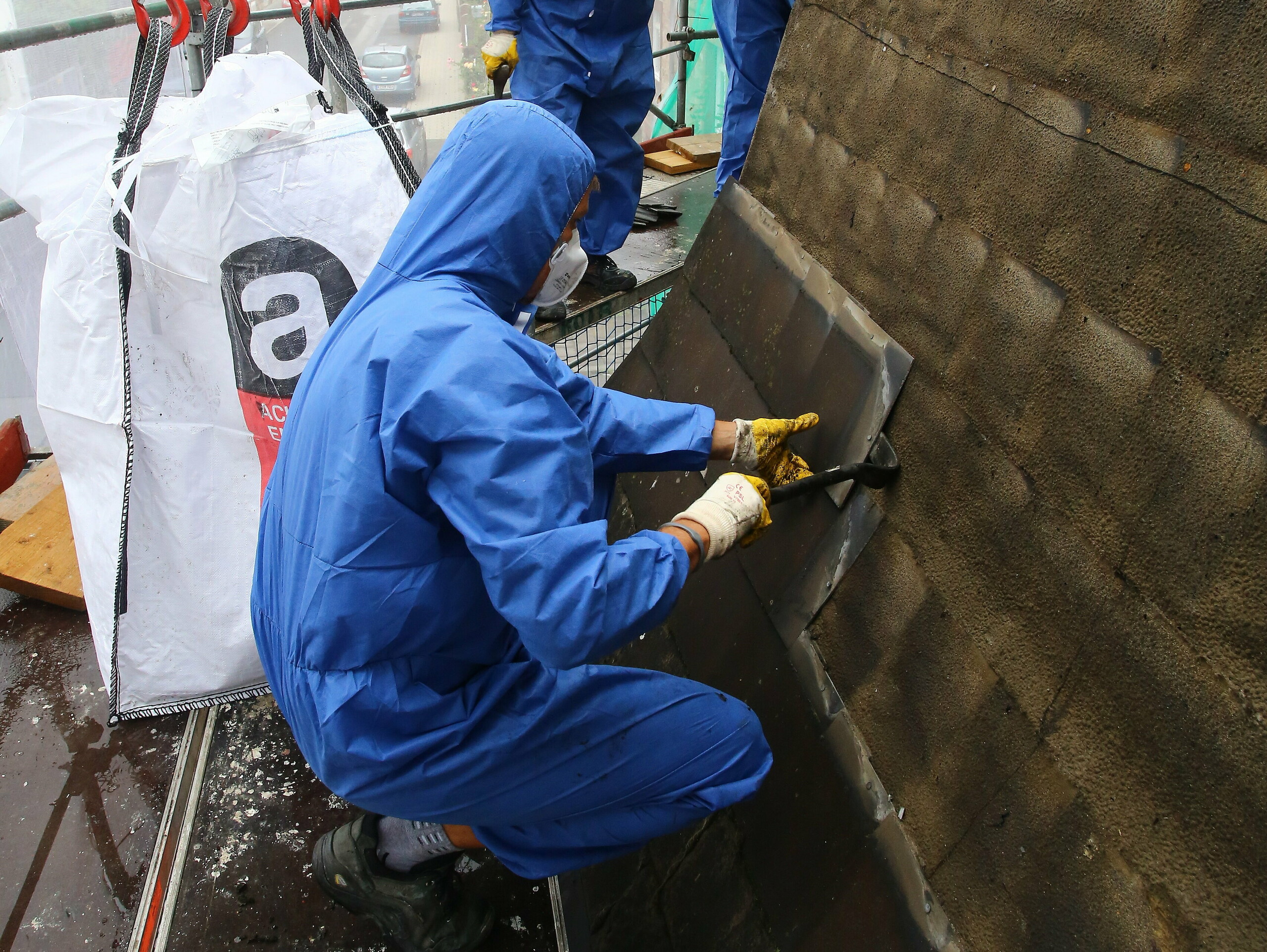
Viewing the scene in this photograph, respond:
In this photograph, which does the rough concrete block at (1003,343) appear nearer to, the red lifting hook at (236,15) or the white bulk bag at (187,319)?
the white bulk bag at (187,319)

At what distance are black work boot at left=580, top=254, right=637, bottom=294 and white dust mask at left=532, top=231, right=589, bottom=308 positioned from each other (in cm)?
225

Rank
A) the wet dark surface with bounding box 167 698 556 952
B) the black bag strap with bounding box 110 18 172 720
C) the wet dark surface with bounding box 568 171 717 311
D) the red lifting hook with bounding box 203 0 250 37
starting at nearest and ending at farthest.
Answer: the wet dark surface with bounding box 167 698 556 952 → the black bag strap with bounding box 110 18 172 720 → the red lifting hook with bounding box 203 0 250 37 → the wet dark surface with bounding box 568 171 717 311

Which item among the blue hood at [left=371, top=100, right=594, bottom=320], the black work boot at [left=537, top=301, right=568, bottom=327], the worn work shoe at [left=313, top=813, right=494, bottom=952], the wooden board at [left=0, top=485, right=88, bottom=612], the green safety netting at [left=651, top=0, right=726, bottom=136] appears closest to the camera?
the blue hood at [left=371, top=100, right=594, bottom=320]

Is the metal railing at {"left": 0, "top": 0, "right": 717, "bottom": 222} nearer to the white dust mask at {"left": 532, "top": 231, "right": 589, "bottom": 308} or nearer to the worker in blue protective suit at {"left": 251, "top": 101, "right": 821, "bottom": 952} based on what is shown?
the white dust mask at {"left": 532, "top": 231, "right": 589, "bottom": 308}

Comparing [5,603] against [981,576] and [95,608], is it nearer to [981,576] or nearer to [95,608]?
[95,608]

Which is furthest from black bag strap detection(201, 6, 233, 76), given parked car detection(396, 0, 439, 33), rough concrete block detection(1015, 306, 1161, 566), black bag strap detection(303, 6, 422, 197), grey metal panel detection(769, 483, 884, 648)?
parked car detection(396, 0, 439, 33)

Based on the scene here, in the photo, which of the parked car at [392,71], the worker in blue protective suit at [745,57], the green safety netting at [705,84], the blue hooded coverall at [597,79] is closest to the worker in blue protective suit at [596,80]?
the blue hooded coverall at [597,79]

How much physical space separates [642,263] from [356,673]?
3541 millimetres

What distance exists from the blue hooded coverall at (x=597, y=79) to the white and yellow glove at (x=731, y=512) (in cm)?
225

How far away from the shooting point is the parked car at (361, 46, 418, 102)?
32.9 feet

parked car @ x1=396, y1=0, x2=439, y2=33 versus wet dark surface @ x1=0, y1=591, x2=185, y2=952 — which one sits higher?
parked car @ x1=396, y1=0, x2=439, y2=33

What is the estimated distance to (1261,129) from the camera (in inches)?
42.4

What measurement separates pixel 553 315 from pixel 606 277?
0.43m

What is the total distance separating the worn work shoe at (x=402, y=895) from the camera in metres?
2.06
